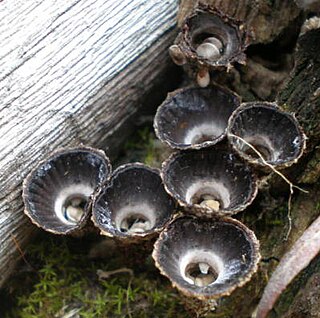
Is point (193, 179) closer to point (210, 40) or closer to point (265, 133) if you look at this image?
point (265, 133)

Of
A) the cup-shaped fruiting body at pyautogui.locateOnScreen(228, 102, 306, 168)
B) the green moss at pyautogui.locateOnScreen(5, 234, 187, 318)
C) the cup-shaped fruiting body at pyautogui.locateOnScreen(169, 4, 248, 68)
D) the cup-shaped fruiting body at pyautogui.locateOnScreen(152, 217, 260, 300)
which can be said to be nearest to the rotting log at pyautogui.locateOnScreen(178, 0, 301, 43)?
the cup-shaped fruiting body at pyautogui.locateOnScreen(169, 4, 248, 68)

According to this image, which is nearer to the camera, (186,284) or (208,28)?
(186,284)

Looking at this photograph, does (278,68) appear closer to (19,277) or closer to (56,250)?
(56,250)

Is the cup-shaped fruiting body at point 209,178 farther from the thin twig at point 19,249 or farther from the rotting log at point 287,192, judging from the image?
the thin twig at point 19,249

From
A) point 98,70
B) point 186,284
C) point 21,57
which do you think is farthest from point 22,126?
point 186,284

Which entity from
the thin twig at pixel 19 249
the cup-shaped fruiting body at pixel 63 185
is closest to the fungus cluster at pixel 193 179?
the cup-shaped fruiting body at pixel 63 185

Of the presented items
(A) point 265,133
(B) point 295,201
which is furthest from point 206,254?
(A) point 265,133
